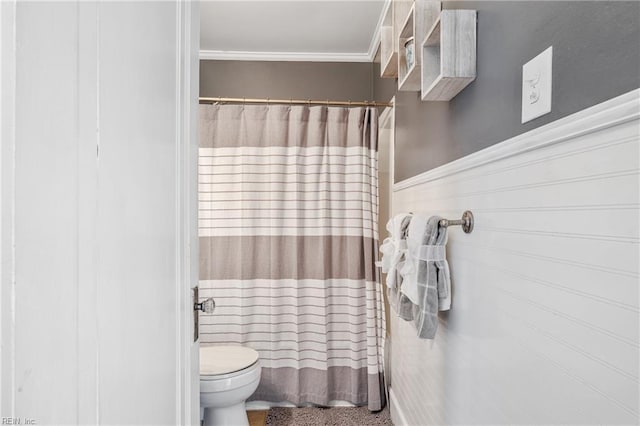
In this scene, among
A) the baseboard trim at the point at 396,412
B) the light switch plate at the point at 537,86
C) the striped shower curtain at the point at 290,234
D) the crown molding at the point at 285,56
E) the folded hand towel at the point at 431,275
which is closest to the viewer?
the light switch plate at the point at 537,86

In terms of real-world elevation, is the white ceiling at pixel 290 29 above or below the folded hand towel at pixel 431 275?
above

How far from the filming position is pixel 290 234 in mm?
2641

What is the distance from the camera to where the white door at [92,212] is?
0.38 m

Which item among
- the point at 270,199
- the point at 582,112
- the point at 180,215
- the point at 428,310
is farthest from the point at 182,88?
the point at 270,199

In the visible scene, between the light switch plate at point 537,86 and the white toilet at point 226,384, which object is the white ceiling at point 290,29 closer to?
the light switch plate at point 537,86

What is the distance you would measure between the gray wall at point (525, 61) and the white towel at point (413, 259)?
0.26 meters

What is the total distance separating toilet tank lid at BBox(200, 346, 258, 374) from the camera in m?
2.05

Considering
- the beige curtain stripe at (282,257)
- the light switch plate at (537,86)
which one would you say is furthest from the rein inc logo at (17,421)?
the beige curtain stripe at (282,257)

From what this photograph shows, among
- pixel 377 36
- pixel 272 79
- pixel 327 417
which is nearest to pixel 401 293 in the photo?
pixel 327 417

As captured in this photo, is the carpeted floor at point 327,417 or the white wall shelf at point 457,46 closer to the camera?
the white wall shelf at point 457,46

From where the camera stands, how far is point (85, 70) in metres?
0.51

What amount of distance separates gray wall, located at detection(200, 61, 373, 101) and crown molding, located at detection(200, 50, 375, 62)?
0.03 meters

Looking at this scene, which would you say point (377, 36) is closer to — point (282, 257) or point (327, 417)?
point (282, 257)

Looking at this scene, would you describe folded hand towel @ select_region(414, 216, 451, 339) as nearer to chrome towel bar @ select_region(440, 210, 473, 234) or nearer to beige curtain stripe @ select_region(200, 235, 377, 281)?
chrome towel bar @ select_region(440, 210, 473, 234)
